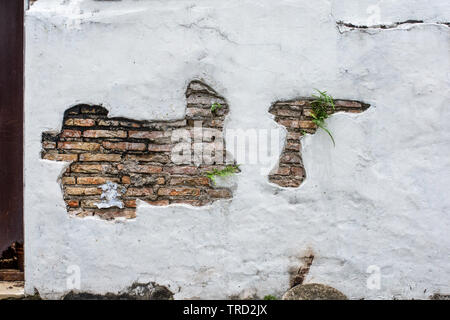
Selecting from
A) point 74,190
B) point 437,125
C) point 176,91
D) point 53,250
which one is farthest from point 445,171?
point 53,250

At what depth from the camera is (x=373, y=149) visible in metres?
2.46

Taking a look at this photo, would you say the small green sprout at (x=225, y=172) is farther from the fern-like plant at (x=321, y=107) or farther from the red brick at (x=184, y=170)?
the fern-like plant at (x=321, y=107)

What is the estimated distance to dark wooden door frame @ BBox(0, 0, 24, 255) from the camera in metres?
2.70

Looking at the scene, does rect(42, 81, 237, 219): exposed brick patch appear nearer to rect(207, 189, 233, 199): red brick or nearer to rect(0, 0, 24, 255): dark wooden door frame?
rect(207, 189, 233, 199): red brick

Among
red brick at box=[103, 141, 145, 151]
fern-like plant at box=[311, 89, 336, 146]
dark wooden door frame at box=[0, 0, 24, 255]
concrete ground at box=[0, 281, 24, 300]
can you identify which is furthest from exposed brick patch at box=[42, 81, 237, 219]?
concrete ground at box=[0, 281, 24, 300]

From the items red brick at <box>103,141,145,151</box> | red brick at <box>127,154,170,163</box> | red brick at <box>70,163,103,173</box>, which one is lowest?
red brick at <box>70,163,103,173</box>

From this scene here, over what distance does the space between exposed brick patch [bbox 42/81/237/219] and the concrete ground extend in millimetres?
749

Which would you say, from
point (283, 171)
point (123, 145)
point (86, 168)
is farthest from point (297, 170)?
point (86, 168)

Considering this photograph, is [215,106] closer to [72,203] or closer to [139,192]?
[139,192]

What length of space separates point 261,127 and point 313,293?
1.20 meters

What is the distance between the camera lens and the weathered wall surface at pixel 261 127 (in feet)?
7.96

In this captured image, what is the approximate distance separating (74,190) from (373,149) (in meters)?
2.17

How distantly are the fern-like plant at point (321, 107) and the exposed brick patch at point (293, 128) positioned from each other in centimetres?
3

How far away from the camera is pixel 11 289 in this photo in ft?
8.45
